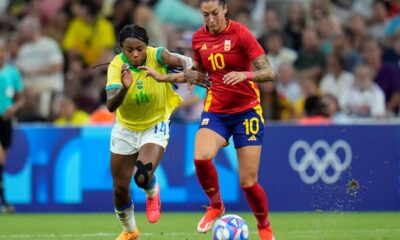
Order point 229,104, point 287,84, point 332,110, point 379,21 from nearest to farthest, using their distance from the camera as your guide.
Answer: point 229,104
point 332,110
point 287,84
point 379,21

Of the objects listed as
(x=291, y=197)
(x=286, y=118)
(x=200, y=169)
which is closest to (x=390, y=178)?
(x=291, y=197)

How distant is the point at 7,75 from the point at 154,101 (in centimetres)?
589

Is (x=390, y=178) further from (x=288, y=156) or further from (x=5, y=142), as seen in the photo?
(x=5, y=142)

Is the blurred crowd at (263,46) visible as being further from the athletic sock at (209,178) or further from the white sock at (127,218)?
the white sock at (127,218)

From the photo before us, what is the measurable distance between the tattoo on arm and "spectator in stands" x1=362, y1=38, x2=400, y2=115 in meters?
8.12

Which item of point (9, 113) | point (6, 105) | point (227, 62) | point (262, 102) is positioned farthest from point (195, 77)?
point (262, 102)

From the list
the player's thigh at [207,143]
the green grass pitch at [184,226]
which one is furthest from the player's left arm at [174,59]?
the green grass pitch at [184,226]

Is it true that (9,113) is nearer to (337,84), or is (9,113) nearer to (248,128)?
(337,84)

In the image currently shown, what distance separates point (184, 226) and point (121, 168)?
269 centimetres

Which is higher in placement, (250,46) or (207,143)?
(250,46)

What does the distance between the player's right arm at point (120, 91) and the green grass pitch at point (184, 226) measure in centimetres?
208

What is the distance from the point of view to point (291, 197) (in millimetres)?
17000

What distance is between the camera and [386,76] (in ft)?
64.0

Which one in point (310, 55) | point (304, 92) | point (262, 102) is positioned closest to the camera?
point (262, 102)
